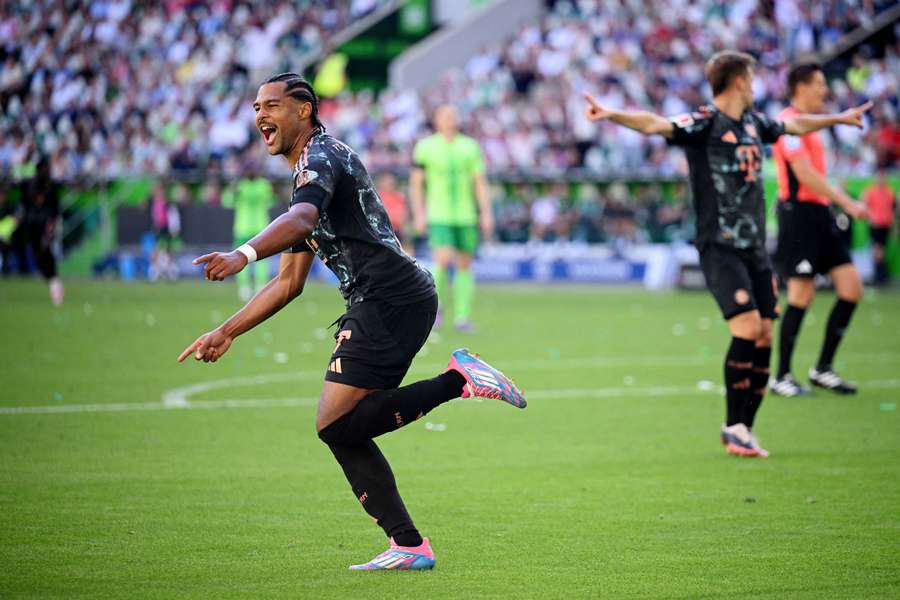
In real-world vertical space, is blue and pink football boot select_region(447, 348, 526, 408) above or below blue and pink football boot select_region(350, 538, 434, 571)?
above

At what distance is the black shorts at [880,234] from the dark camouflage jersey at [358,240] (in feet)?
78.0

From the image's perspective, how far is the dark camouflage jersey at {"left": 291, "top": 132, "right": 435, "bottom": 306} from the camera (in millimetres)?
5625

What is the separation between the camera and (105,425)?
9.83 metres

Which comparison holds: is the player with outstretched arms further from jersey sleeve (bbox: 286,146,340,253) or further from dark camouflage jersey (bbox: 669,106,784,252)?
dark camouflage jersey (bbox: 669,106,784,252)

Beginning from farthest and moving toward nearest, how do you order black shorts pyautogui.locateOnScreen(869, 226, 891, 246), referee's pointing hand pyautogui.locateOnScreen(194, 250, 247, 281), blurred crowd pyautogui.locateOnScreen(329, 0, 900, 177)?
blurred crowd pyautogui.locateOnScreen(329, 0, 900, 177)
black shorts pyautogui.locateOnScreen(869, 226, 891, 246)
referee's pointing hand pyautogui.locateOnScreen(194, 250, 247, 281)

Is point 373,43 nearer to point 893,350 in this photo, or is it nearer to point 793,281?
point 893,350

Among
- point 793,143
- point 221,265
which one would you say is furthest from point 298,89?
point 793,143

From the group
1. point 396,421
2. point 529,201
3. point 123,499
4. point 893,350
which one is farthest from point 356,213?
point 529,201

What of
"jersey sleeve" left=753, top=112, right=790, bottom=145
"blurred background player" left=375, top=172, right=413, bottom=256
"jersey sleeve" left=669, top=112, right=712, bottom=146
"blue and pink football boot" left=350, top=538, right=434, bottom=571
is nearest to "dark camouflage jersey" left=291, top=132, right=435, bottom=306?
"blue and pink football boot" left=350, top=538, right=434, bottom=571

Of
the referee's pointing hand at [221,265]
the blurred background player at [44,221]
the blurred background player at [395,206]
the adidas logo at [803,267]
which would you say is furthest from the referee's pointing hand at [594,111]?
the blurred background player at [395,206]

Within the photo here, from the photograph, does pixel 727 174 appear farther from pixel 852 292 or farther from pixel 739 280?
pixel 852 292

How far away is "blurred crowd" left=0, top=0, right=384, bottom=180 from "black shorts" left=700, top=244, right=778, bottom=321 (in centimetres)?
2639

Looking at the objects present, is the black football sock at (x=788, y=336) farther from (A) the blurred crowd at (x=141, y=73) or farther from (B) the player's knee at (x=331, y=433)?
(A) the blurred crowd at (x=141, y=73)

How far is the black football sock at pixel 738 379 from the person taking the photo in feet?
28.9
